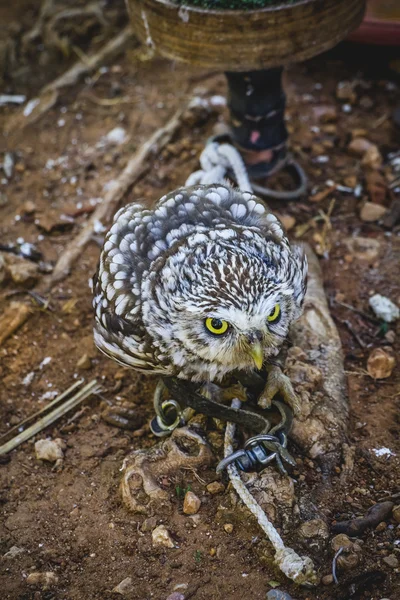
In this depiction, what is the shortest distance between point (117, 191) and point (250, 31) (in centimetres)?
152

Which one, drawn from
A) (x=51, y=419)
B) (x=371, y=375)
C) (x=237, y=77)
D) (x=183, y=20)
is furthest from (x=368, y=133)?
(x=51, y=419)

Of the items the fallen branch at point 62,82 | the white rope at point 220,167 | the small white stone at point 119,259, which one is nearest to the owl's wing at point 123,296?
the small white stone at point 119,259

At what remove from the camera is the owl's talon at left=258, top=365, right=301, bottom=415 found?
2.91 metres

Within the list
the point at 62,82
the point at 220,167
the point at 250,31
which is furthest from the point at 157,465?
the point at 62,82

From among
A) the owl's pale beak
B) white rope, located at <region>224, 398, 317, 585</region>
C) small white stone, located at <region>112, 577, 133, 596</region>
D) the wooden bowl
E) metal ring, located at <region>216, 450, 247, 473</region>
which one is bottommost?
small white stone, located at <region>112, 577, 133, 596</region>

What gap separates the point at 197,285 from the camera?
2.61m

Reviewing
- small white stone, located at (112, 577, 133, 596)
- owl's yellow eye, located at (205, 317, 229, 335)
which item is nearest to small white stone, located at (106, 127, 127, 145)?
owl's yellow eye, located at (205, 317, 229, 335)

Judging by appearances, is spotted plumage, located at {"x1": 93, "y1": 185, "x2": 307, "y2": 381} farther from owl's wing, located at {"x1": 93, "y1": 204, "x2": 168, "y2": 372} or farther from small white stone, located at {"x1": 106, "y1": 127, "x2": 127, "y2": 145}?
small white stone, located at {"x1": 106, "y1": 127, "x2": 127, "y2": 145}

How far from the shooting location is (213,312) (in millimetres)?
2557

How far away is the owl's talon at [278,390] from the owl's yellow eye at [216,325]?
0.46 meters

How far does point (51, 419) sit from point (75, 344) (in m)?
0.54

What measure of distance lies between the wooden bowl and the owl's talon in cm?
163

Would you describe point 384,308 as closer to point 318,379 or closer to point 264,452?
point 318,379

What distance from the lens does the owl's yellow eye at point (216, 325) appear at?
8.48ft
